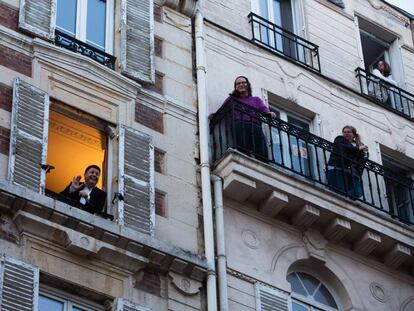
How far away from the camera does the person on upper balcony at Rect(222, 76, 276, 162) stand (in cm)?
1728

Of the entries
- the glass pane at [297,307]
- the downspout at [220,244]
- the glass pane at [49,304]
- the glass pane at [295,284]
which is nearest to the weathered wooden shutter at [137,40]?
the downspout at [220,244]

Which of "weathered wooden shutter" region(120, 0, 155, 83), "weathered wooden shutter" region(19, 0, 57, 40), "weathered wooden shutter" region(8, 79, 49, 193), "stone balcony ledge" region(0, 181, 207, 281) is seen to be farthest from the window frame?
"weathered wooden shutter" region(19, 0, 57, 40)

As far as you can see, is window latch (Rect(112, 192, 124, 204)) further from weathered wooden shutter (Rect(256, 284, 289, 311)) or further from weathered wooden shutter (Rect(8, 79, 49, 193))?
weathered wooden shutter (Rect(256, 284, 289, 311))

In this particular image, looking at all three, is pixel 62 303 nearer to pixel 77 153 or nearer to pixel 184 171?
pixel 77 153

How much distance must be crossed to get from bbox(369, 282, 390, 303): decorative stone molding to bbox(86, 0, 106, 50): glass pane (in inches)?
202

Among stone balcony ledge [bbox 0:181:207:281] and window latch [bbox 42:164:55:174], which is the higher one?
window latch [bbox 42:164:55:174]

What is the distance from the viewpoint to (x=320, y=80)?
65.2 ft

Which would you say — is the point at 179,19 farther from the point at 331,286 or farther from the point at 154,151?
the point at 331,286

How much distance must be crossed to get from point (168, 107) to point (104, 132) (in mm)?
1144

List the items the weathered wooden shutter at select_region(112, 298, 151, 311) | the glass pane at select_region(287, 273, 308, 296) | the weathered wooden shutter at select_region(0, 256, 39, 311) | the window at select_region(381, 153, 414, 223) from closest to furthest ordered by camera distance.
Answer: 1. the weathered wooden shutter at select_region(0, 256, 39, 311)
2. the weathered wooden shutter at select_region(112, 298, 151, 311)
3. the glass pane at select_region(287, 273, 308, 296)
4. the window at select_region(381, 153, 414, 223)

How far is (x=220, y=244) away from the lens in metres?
16.1

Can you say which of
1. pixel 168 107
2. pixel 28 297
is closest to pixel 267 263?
pixel 168 107

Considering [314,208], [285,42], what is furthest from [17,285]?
[285,42]

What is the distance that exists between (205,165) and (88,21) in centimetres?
276
